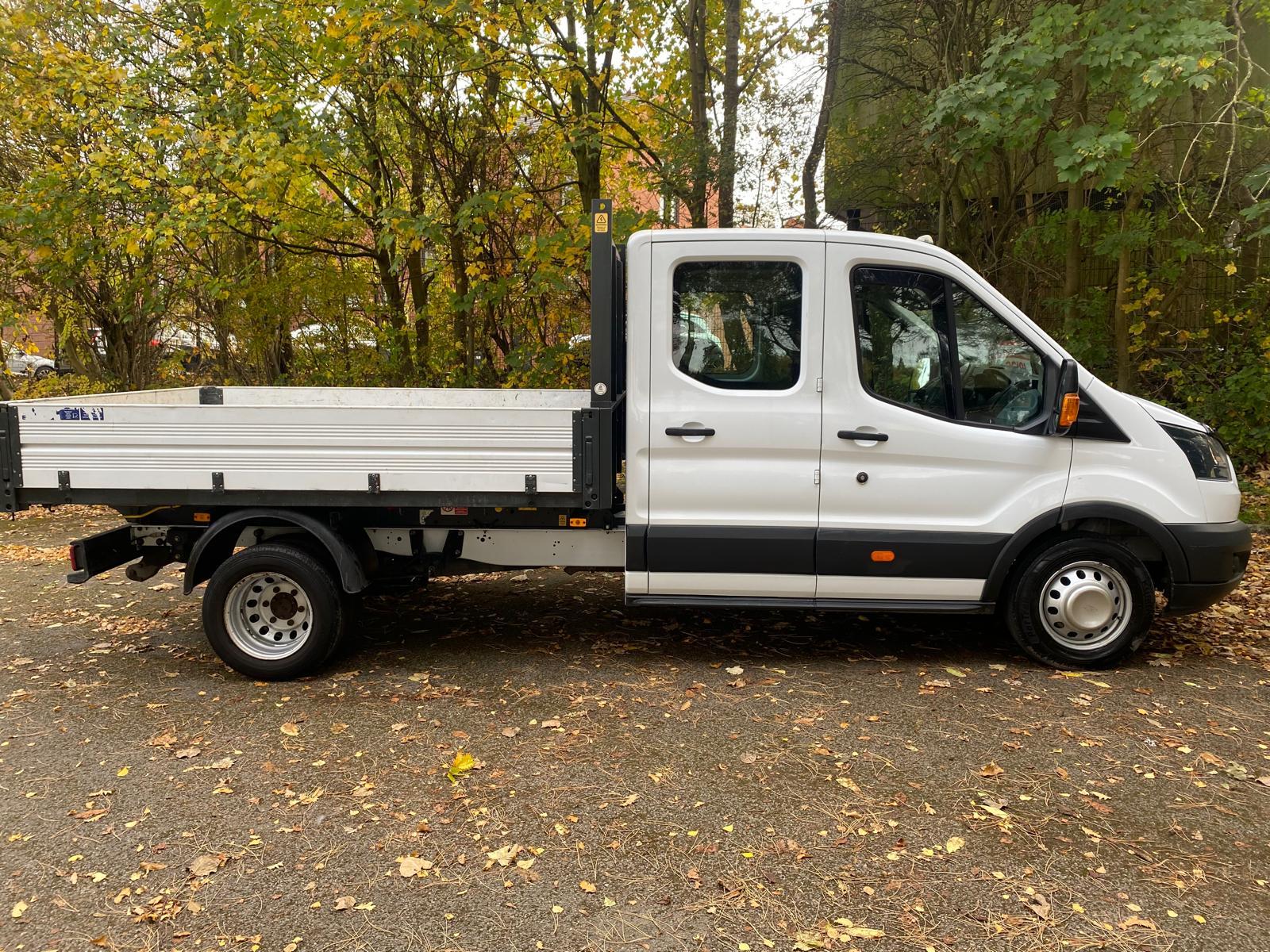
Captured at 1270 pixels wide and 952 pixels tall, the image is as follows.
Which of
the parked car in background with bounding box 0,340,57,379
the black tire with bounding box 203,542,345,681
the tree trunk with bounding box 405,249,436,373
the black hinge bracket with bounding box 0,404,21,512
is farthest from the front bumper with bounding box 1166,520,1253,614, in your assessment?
the parked car in background with bounding box 0,340,57,379

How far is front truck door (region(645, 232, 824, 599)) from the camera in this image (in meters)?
4.81

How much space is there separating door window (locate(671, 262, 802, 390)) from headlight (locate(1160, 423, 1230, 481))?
209 cm

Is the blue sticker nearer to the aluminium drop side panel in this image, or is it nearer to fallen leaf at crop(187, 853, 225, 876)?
the aluminium drop side panel

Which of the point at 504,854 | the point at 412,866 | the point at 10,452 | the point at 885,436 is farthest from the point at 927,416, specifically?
the point at 10,452

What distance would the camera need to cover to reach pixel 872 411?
4.80m

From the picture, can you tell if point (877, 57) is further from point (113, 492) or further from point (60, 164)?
point (113, 492)

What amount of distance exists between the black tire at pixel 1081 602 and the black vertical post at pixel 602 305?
2518 mm

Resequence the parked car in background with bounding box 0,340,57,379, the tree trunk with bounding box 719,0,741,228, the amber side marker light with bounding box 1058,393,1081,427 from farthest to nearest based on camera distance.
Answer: the parked car in background with bounding box 0,340,57,379, the tree trunk with bounding box 719,0,741,228, the amber side marker light with bounding box 1058,393,1081,427

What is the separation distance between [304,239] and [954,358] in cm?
860

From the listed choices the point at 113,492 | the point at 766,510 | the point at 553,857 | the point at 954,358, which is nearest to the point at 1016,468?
the point at 954,358

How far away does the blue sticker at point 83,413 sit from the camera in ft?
15.4

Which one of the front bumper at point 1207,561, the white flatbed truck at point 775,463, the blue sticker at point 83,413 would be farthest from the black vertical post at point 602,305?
the front bumper at point 1207,561

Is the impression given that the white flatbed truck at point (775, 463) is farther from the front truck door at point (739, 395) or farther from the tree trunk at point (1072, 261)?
the tree trunk at point (1072, 261)

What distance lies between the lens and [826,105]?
10.2 m
